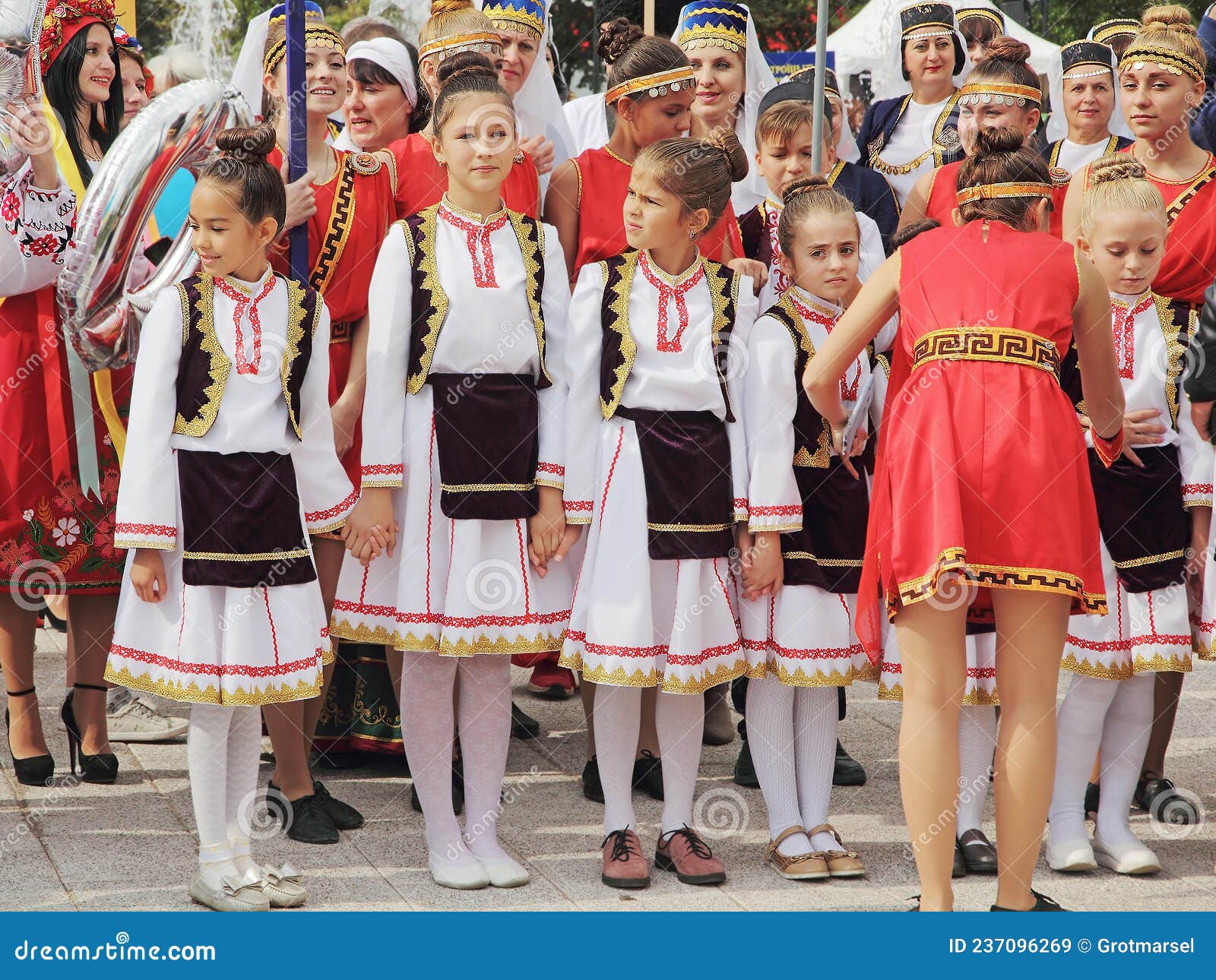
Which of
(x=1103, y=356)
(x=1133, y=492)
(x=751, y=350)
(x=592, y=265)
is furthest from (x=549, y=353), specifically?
(x=1133, y=492)

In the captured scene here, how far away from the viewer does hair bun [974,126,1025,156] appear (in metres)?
3.42

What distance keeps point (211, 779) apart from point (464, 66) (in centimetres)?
198

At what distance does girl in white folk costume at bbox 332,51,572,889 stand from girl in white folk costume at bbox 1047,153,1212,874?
142 cm

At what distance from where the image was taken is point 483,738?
3838mm

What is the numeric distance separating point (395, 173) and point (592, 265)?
2.75 ft

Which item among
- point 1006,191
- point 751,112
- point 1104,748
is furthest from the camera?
point 751,112

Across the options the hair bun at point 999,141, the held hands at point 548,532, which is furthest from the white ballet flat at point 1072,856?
the hair bun at point 999,141

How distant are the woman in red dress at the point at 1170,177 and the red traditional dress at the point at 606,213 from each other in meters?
1.03

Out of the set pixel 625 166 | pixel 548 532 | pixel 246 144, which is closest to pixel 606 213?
pixel 625 166

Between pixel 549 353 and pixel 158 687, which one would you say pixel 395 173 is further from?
pixel 158 687

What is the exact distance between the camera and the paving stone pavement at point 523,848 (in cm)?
363

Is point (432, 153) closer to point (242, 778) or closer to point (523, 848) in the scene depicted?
point (242, 778)

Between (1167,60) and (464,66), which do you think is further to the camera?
(1167,60)

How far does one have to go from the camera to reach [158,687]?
134 inches
